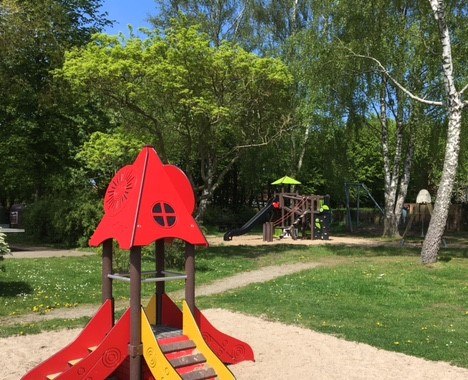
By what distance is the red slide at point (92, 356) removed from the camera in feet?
18.0

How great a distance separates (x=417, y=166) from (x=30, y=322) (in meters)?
32.5

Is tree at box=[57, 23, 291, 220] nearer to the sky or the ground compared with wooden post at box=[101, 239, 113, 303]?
nearer to the sky

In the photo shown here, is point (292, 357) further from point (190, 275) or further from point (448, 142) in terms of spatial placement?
point (448, 142)

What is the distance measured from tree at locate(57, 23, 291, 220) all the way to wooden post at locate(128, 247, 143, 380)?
1231 centimetres

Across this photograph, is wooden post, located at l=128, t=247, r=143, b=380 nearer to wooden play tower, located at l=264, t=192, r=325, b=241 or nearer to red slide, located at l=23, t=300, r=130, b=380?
red slide, located at l=23, t=300, r=130, b=380

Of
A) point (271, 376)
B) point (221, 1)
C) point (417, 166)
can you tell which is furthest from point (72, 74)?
point (417, 166)

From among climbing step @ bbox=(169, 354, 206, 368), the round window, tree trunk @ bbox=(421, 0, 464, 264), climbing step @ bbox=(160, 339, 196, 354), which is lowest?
climbing step @ bbox=(169, 354, 206, 368)

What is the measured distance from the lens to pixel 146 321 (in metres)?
5.57

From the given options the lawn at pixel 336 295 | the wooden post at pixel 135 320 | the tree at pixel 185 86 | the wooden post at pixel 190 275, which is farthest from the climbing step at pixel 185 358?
the tree at pixel 185 86

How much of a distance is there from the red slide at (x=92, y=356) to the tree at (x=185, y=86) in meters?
11.9

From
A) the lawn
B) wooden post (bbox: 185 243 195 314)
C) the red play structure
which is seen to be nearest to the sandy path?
the lawn

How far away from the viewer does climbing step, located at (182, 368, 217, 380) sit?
219 inches

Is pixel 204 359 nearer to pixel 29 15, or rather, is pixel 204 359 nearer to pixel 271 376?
pixel 271 376

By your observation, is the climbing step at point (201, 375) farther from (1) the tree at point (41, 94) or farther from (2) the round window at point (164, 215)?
(1) the tree at point (41, 94)
